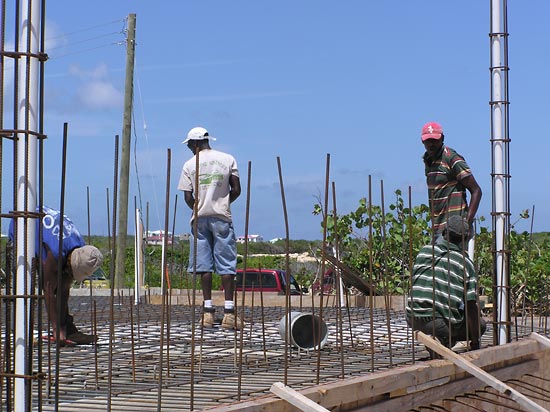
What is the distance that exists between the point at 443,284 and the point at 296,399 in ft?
7.77

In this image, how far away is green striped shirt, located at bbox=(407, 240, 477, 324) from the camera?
660 centimetres

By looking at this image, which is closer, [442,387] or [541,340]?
[442,387]

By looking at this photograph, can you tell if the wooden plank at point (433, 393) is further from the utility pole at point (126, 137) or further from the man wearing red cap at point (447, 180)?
the utility pole at point (126, 137)

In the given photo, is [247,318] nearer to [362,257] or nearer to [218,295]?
[218,295]

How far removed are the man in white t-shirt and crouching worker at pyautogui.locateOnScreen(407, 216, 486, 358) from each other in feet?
5.73

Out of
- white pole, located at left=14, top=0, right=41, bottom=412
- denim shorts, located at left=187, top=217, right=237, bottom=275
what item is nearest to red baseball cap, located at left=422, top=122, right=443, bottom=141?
denim shorts, located at left=187, top=217, right=237, bottom=275

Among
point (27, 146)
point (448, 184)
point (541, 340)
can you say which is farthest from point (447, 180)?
point (27, 146)

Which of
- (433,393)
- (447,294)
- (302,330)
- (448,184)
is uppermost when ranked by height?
(448,184)

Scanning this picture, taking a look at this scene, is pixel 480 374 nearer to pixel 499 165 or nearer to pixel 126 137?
pixel 499 165

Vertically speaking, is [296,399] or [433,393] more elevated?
[296,399]

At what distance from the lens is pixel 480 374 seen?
5902 mm

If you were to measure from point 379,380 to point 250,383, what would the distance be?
71 cm

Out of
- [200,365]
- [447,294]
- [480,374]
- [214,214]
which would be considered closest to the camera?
[200,365]

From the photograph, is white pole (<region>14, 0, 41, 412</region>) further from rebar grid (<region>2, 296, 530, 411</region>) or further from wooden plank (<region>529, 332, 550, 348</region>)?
wooden plank (<region>529, 332, 550, 348</region>)
